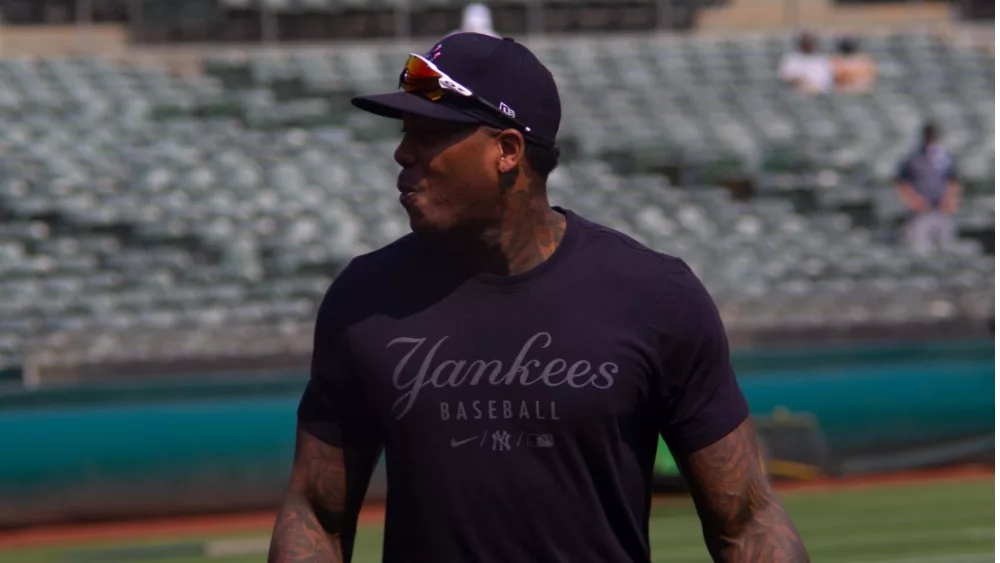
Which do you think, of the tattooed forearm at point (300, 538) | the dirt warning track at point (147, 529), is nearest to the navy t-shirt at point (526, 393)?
the tattooed forearm at point (300, 538)

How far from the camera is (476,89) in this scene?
275cm

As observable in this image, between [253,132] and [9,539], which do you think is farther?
[253,132]

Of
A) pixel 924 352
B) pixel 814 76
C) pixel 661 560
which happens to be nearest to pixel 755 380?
pixel 924 352

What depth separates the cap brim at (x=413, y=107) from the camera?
273cm

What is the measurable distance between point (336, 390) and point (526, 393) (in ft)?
1.07

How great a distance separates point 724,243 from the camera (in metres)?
13.9

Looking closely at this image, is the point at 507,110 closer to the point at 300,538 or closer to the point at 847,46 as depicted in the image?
the point at 300,538

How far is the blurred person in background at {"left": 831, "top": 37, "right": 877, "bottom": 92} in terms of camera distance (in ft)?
54.9

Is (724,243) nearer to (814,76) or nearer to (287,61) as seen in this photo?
(814,76)

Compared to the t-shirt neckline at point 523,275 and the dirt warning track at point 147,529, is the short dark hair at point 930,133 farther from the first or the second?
the t-shirt neckline at point 523,275

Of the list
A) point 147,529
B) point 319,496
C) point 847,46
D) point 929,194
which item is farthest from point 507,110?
point 847,46

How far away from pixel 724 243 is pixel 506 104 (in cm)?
1123

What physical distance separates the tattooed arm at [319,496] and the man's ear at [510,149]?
0.53 meters

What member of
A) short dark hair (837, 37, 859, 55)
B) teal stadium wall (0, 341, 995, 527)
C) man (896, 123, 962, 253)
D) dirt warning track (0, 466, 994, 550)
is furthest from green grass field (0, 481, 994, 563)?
short dark hair (837, 37, 859, 55)
